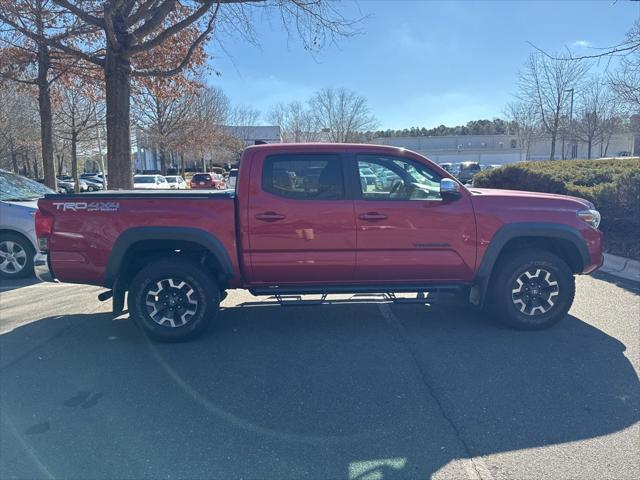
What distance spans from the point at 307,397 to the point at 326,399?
0.51ft

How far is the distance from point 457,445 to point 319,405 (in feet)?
3.37

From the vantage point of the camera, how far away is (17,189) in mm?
8141

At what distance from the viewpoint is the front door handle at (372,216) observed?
178 inches

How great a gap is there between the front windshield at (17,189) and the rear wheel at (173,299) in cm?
486

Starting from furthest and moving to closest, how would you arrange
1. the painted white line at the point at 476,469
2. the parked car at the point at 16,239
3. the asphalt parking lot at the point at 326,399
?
1. the parked car at the point at 16,239
2. the asphalt parking lot at the point at 326,399
3. the painted white line at the point at 476,469

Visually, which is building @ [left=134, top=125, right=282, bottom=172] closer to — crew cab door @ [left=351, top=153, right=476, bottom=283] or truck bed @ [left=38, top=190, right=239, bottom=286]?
truck bed @ [left=38, top=190, right=239, bottom=286]

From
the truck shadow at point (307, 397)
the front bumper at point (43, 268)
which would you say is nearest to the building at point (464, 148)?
the truck shadow at point (307, 397)

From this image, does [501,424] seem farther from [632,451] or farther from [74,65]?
[74,65]

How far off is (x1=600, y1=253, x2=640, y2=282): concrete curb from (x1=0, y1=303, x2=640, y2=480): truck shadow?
3.08 meters

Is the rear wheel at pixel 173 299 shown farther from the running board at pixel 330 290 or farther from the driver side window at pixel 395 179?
the driver side window at pixel 395 179

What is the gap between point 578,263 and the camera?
4957mm

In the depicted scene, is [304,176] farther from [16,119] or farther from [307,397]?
[16,119]

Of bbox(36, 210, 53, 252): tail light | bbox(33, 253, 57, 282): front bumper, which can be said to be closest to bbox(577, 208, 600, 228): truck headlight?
bbox(36, 210, 53, 252): tail light

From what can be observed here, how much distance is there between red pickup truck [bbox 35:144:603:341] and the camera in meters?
4.44
